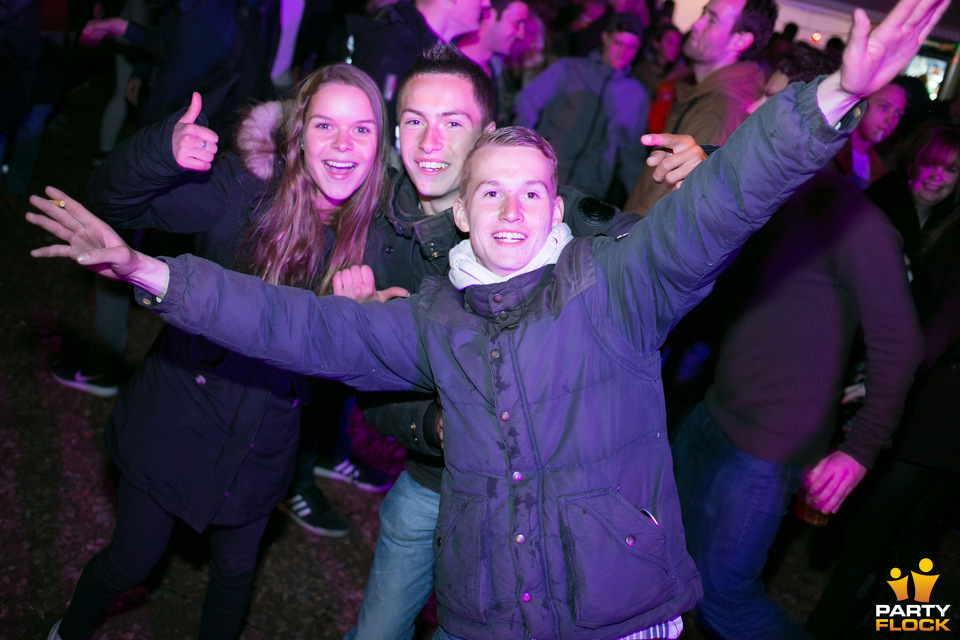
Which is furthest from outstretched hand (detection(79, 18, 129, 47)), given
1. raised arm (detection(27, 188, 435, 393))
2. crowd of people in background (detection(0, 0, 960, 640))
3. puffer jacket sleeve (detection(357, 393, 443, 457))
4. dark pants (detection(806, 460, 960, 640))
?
dark pants (detection(806, 460, 960, 640))

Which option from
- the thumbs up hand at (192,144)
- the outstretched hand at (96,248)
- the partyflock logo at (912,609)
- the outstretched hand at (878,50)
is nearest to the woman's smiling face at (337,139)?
the thumbs up hand at (192,144)

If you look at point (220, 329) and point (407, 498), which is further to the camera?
point (407, 498)

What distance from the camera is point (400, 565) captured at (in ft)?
7.91

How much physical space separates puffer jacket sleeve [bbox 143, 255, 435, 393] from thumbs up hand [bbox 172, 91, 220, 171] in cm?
50

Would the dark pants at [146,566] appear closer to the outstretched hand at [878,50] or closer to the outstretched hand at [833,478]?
the outstretched hand at [833,478]

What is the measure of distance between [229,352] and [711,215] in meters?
1.57

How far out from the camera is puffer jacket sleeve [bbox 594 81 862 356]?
4.54 feet

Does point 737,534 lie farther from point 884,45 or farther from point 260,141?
point 260,141

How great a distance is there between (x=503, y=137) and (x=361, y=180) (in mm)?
690

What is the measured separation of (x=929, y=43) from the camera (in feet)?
33.6

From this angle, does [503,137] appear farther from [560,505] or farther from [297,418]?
[297,418]

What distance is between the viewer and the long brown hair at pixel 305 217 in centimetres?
238

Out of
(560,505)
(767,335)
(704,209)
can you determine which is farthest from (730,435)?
(704,209)

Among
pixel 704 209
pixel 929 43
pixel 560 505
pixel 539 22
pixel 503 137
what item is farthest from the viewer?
pixel 929 43
